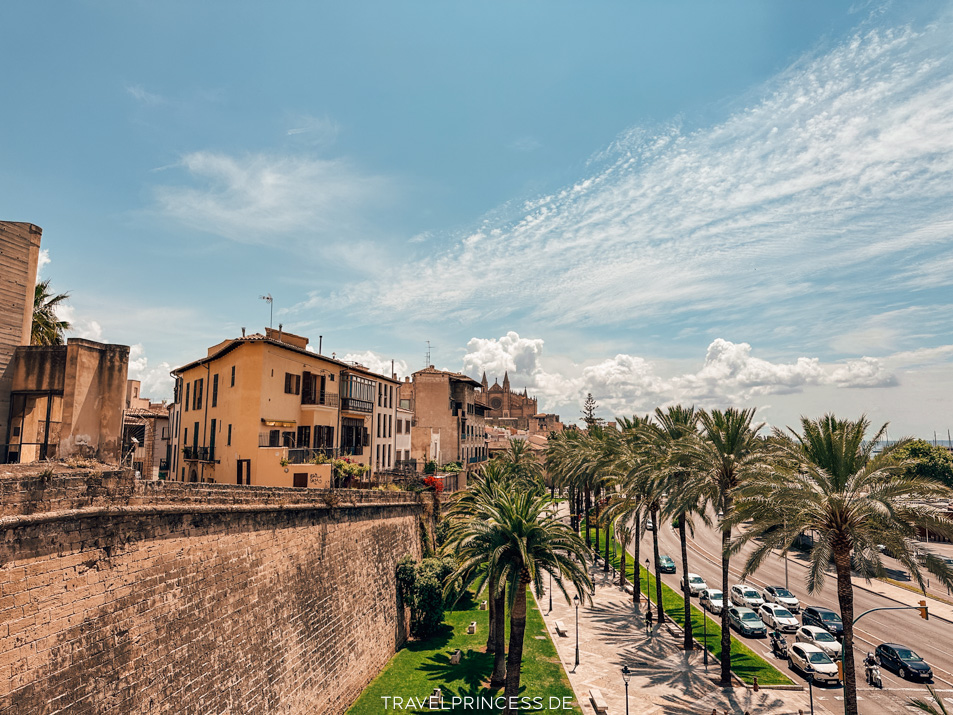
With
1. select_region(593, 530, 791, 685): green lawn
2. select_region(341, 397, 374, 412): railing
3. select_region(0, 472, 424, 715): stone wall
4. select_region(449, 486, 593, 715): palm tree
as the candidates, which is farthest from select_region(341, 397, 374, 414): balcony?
select_region(593, 530, 791, 685): green lawn

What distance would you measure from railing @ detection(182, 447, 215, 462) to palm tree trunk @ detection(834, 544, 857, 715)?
105 ft

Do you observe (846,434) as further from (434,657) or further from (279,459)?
(279,459)

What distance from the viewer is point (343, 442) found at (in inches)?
1575

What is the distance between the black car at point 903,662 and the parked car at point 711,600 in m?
10.4

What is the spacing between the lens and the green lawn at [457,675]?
24.5 metres

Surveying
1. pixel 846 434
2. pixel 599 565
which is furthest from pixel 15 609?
pixel 599 565

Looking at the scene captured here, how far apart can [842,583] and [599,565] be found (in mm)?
38850

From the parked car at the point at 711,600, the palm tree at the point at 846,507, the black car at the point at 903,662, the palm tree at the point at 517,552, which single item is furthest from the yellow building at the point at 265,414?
the black car at the point at 903,662

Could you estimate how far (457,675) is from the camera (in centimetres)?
2750

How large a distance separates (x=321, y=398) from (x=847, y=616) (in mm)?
30008

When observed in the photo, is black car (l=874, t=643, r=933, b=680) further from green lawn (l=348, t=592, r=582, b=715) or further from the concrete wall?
the concrete wall

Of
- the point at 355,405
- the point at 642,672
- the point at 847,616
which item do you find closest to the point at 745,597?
the point at 642,672

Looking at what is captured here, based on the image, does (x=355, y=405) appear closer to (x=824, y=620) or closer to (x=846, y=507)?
(x=846, y=507)

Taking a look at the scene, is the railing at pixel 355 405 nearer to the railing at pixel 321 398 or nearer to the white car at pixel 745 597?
the railing at pixel 321 398
